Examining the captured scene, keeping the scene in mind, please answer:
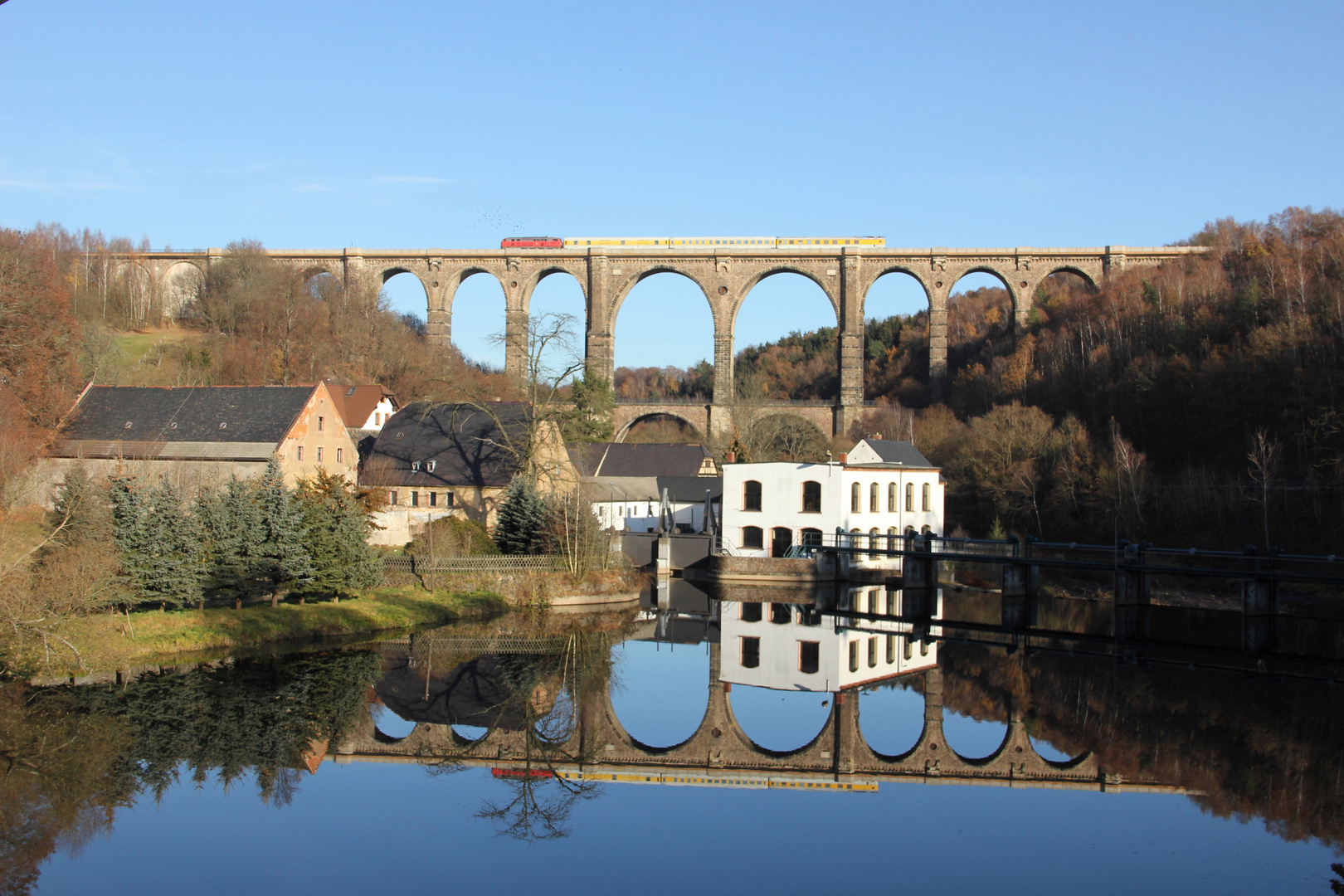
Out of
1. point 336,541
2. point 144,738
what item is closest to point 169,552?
point 336,541

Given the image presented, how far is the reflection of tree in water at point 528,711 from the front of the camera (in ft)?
37.7

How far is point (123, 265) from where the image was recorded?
57.5 m

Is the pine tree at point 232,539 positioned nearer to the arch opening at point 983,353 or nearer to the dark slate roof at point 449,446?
the dark slate roof at point 449,446

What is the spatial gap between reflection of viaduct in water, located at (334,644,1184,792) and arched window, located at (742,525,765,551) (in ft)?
52.4

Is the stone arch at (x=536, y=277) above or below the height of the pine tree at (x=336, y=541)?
above

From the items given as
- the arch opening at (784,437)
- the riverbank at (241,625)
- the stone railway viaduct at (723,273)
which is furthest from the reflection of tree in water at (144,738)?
the stone railway viaduct at (723,273)

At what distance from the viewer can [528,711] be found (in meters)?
14.9

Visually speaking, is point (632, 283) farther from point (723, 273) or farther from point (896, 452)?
point (896, 452)

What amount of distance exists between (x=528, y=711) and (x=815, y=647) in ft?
23.6

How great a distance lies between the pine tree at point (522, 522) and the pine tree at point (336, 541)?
3622 mm

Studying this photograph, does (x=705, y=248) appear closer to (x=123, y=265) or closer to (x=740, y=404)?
(x=740, y=404)

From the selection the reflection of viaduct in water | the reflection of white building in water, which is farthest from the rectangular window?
the reflection of viaduct in water

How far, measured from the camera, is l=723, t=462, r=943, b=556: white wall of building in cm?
2973

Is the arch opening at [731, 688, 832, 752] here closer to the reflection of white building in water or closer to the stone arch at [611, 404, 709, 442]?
the reflection of white building in water
